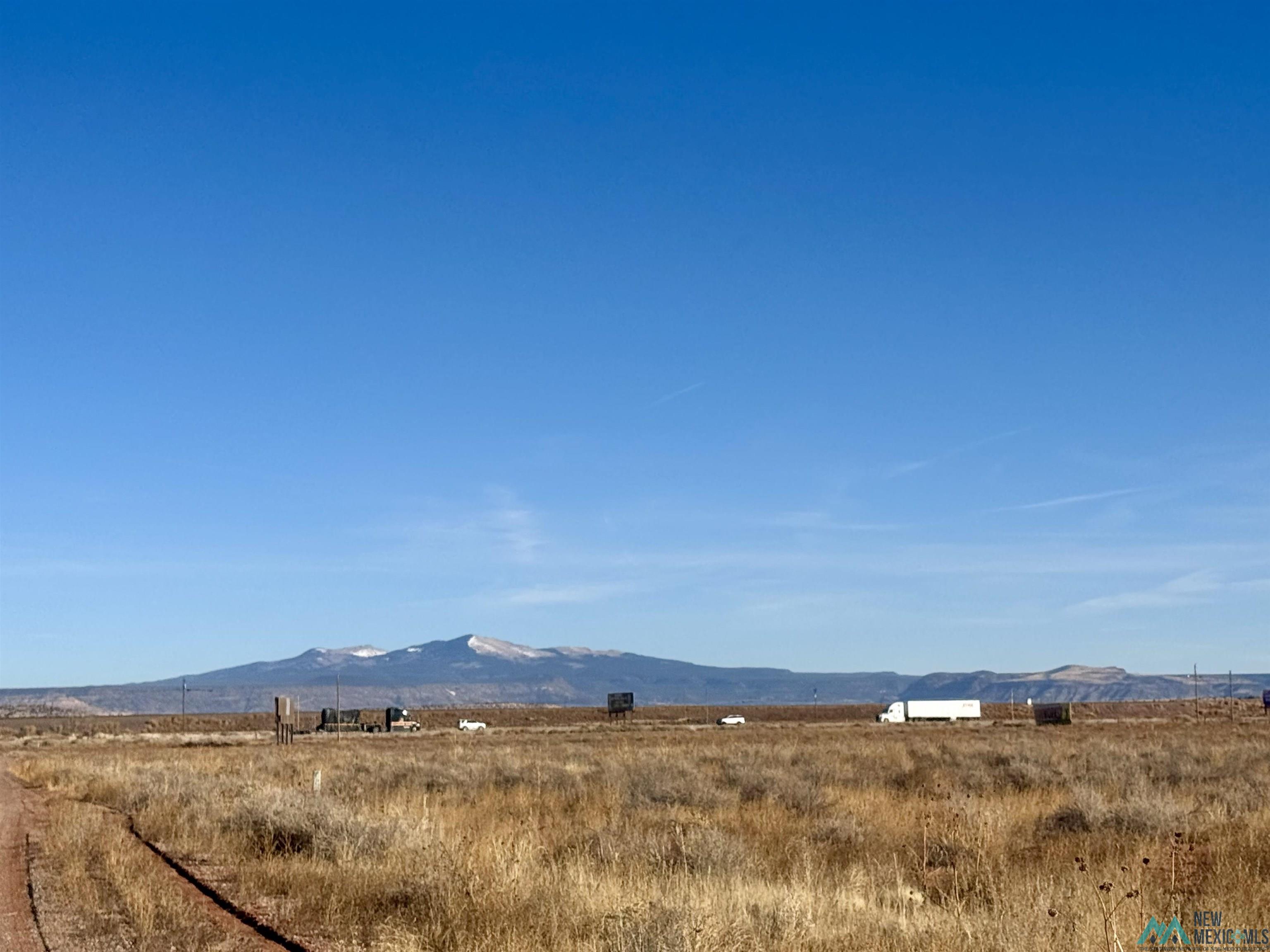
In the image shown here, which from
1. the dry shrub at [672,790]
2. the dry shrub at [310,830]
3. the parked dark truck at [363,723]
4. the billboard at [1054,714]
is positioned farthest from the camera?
the parked dark truck at [363,723]

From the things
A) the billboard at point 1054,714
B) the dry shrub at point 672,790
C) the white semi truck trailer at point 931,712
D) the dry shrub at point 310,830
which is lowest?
the white semi truck trailer at point 931,712

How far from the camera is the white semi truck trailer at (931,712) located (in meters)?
109

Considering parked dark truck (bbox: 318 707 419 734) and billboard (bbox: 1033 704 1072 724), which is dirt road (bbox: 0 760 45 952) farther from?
billboard (bbox: 1033 704 1072 724)

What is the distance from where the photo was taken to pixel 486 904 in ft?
39.6

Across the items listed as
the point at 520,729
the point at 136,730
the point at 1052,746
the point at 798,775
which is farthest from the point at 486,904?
the point at 136,730

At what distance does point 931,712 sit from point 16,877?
104 m

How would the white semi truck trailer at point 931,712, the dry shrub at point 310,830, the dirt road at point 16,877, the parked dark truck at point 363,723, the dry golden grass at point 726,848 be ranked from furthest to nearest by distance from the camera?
1. the white semi truck trailer at point 931,712
2. the parked dark truck at point 363,723
3. the dry shrub at point 310,830
4. the dirt road at point 16,877
5. the dry golden grass at point 726,848

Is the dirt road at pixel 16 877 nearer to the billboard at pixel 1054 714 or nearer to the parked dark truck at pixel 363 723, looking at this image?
the parked dark truck at pixel 363 723

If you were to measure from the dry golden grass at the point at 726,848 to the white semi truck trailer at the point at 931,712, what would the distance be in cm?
7375

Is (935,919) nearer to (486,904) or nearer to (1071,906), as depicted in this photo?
(1071,906)

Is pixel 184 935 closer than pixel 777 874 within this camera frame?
Yes

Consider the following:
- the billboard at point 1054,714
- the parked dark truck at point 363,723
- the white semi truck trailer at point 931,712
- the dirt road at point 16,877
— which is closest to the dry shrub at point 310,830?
the dirt road at point 16,877

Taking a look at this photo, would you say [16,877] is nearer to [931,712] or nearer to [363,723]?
[363,723]

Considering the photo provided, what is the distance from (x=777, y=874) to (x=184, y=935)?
733 centimetres
